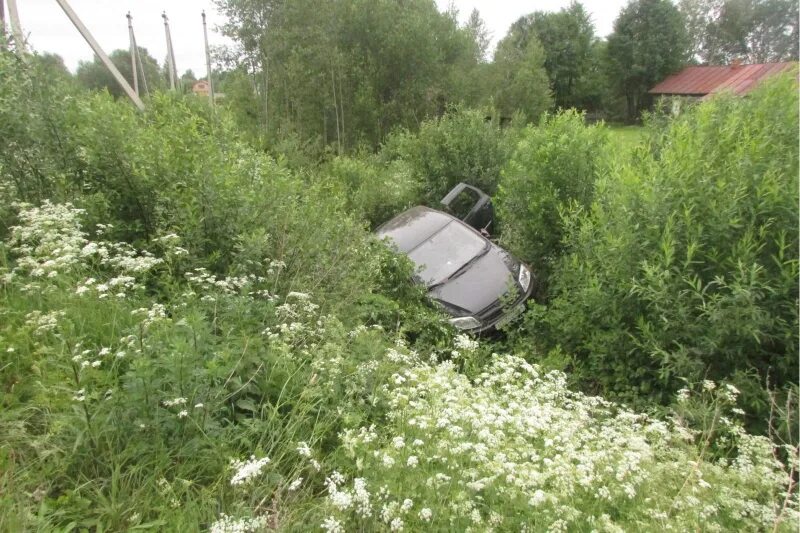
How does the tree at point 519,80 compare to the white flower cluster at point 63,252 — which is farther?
the tree at point 519,80

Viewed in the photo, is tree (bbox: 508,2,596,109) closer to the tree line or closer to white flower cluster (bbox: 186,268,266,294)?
the tree line

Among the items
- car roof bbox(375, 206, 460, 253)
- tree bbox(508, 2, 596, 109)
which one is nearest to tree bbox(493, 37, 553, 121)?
tree bbox(508, 2, 596, 109)

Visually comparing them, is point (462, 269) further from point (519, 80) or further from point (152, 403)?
point (519, 80)

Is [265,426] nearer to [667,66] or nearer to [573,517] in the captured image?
[573,517]

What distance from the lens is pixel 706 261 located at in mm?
3857

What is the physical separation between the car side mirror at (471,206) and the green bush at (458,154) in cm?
114

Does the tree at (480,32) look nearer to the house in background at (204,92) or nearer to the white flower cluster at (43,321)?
the house in background at (204,92)

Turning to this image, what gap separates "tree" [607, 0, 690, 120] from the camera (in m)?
35.3

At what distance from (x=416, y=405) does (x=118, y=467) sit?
1479 millimetres

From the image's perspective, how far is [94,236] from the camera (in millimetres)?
3977

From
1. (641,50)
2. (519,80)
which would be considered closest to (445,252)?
(519,80)

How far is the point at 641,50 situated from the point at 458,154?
3626 cm

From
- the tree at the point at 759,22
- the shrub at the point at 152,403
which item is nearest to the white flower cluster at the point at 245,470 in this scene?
the shrub at the point at 152,403

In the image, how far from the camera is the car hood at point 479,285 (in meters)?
5.64
